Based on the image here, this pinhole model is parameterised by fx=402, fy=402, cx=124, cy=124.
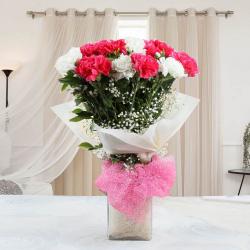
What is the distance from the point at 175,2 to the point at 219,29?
20.7 inches

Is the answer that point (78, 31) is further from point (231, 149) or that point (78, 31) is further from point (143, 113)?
point (143, 113)

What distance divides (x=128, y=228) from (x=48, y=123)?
281cm

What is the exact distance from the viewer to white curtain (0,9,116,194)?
3609mm

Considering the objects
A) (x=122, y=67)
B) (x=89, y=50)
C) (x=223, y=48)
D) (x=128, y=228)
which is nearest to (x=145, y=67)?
(x=122, y=67)

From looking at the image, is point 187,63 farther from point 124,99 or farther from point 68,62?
point 68,62

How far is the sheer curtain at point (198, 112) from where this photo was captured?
3.89m

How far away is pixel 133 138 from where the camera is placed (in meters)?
1.06

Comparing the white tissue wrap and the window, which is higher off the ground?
the window

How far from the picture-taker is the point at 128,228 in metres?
1.10

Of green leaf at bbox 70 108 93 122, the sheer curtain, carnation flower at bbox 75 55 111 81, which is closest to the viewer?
carnation flower at bbox 75 55 111 81

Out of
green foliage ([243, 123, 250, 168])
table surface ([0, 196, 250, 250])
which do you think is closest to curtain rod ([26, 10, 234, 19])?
green foliage ([243, 123, 250, 168])

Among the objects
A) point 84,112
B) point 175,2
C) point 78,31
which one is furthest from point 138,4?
point 84,112

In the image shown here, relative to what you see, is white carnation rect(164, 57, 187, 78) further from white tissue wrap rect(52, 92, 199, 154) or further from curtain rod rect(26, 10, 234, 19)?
curtain rod rect(26, 10, 234, 19)

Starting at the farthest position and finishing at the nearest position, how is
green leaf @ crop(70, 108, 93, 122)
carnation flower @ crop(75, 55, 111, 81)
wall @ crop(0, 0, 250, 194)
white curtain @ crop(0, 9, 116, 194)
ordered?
wall @ crop(0, 0, 250, 194)
white curtain @ crop(0, 9, 116, 194)
green leaf @ crop(70, 108, 93, 122)
carnation flower @ crop(75, 55, 111, 81)
